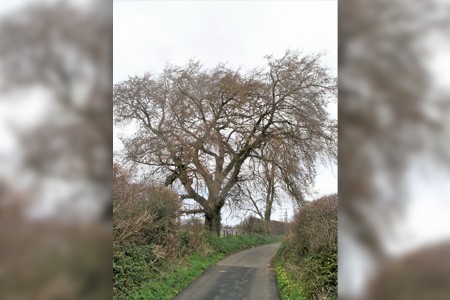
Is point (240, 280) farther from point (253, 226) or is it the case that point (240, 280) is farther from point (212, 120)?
point (212, 120)

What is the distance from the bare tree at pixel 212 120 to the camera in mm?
4727

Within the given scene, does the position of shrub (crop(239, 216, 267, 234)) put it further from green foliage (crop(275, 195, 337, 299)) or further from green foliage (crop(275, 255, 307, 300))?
green foliage (crop(275, 255, 307, 300))

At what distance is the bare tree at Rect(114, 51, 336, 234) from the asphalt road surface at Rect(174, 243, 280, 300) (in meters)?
0.63

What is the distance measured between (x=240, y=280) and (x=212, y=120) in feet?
7.24

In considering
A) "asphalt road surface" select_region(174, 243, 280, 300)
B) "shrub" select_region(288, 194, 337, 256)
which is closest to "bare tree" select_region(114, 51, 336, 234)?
"asphalt road surface" select_region(174, 243, 280, 300)

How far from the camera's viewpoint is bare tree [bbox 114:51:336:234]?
4.73m

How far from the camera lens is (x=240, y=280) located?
5082 millimetres
